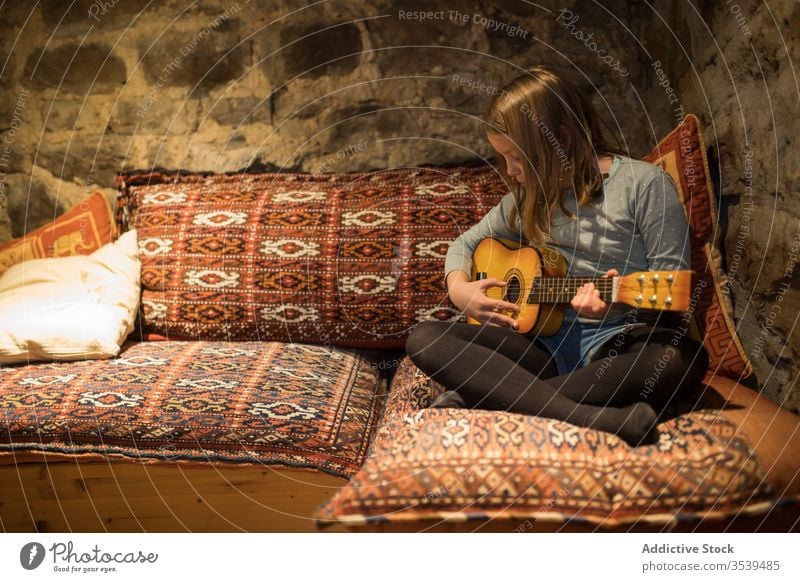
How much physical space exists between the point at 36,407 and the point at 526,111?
1160 mm

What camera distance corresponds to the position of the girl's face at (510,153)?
131cm

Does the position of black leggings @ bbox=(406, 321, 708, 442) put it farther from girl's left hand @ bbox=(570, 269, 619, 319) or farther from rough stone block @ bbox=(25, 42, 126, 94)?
rough stone block @ bbox=(25, 42, 126, 94)

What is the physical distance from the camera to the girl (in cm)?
119

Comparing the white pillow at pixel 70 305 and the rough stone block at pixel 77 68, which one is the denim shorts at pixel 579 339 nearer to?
the white pillow at pixel 70 305

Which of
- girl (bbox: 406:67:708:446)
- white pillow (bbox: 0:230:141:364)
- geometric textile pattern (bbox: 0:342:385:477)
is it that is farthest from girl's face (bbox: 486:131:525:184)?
white pillow (bbox: 0:230:141:364)

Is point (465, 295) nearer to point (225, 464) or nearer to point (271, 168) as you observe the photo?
point (225, 464)

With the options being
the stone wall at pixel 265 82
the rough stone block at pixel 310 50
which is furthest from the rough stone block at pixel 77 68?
the rough stone block at pixel 310 50

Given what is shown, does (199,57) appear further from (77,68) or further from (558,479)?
(558,479)

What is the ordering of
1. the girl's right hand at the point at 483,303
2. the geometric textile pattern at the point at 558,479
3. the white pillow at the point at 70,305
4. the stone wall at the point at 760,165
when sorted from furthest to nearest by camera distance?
the white pillow at the point at 70,305 → the girl's right hand at the point at 483,303 → the stone wall at the point at 760,165 → the geometric textile pattern at the point at 558,479

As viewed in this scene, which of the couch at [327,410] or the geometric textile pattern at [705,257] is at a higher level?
the geometric textile pattern at [705,257]

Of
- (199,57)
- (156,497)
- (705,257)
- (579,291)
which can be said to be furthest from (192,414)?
(199,57)

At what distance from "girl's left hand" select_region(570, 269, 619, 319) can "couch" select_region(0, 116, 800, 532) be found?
21 cm

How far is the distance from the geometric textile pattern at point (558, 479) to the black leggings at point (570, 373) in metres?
0.06

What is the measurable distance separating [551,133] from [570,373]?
449 millimetres
